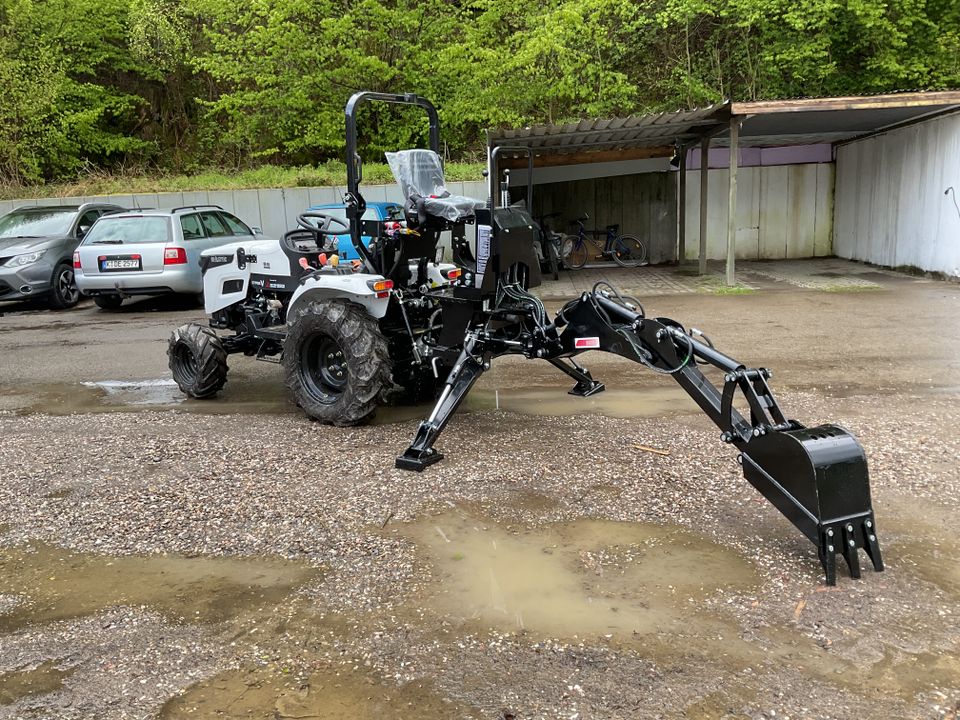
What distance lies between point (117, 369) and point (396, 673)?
6.71 m

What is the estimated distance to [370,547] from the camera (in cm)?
396

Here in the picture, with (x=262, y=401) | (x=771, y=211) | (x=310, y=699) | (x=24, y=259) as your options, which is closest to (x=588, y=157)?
(x=771, y=211)

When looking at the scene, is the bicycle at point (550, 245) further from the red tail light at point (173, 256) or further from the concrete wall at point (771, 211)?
the red tail light at point (173, 256)

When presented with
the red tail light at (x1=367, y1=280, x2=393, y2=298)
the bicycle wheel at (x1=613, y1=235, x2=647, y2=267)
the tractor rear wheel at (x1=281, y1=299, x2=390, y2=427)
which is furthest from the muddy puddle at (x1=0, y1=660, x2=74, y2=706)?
the bicycle wheel at (x1=613, y1=235, x2=647, y2=267)

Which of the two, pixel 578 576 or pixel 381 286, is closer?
Result: pixel 578 576

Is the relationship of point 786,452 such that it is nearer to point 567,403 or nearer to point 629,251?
point 567,403

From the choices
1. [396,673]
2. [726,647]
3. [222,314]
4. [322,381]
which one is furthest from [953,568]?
[222,314]

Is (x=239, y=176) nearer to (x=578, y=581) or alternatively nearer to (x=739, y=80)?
(x=739, y=80)

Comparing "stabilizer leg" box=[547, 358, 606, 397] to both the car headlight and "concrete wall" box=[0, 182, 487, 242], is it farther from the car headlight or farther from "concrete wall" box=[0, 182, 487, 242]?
the car headlight

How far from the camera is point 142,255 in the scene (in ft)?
40.0

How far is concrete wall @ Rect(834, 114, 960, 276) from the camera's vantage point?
1328cm

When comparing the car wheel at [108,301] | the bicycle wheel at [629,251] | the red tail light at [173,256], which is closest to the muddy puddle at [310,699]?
the red tail light at [173,256]

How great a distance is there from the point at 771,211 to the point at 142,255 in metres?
13.6

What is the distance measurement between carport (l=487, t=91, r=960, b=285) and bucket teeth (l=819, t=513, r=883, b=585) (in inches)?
379
